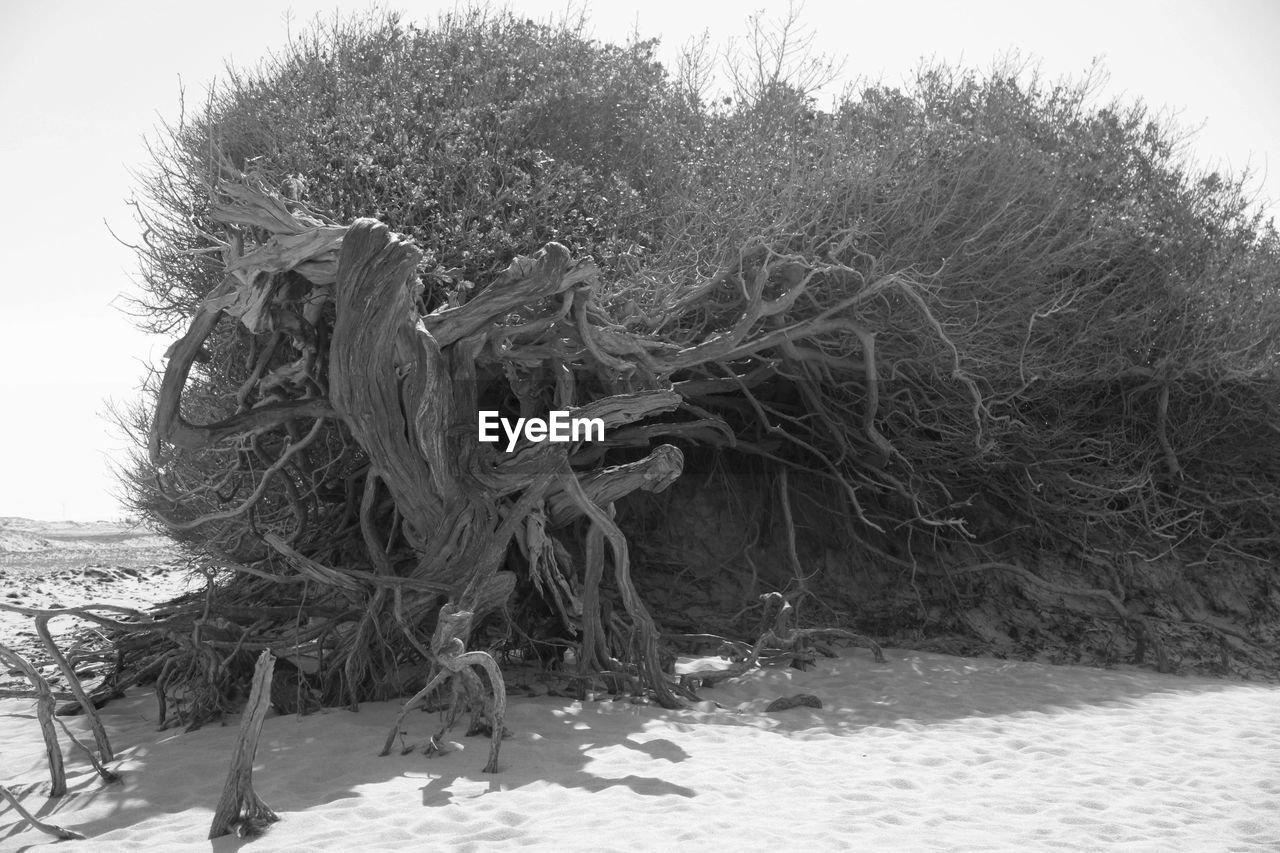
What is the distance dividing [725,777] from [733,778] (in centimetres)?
4

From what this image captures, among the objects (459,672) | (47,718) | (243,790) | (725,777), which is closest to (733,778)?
(725,777)

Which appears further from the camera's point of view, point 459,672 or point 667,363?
point 667,363

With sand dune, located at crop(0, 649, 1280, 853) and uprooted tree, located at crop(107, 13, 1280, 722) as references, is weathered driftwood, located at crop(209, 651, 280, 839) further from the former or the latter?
uprooted tree, located at crop(107, 13, 1280, 722)

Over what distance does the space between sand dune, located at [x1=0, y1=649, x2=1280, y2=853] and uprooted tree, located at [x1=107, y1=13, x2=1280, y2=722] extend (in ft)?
2.68

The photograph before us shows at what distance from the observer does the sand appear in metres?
4.87

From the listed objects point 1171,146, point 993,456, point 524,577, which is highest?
point 1171,146

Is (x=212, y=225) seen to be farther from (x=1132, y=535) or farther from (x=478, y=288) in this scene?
(x=1132, y=535)

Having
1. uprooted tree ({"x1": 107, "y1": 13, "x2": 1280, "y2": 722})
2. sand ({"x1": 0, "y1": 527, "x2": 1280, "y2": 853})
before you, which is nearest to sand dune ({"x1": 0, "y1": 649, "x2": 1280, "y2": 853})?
sand ({"x1": 0, "y1": 527, "x2": 1280, "y2": 853})

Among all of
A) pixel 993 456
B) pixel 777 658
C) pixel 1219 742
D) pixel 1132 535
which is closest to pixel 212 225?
pixel 777 658

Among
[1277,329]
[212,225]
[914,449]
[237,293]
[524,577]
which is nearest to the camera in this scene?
[237,293]

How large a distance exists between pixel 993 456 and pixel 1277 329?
12.9 ft

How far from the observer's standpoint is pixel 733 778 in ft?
19.0

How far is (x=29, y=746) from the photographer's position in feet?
23.6

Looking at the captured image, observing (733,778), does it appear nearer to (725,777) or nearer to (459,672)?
(725,777)
